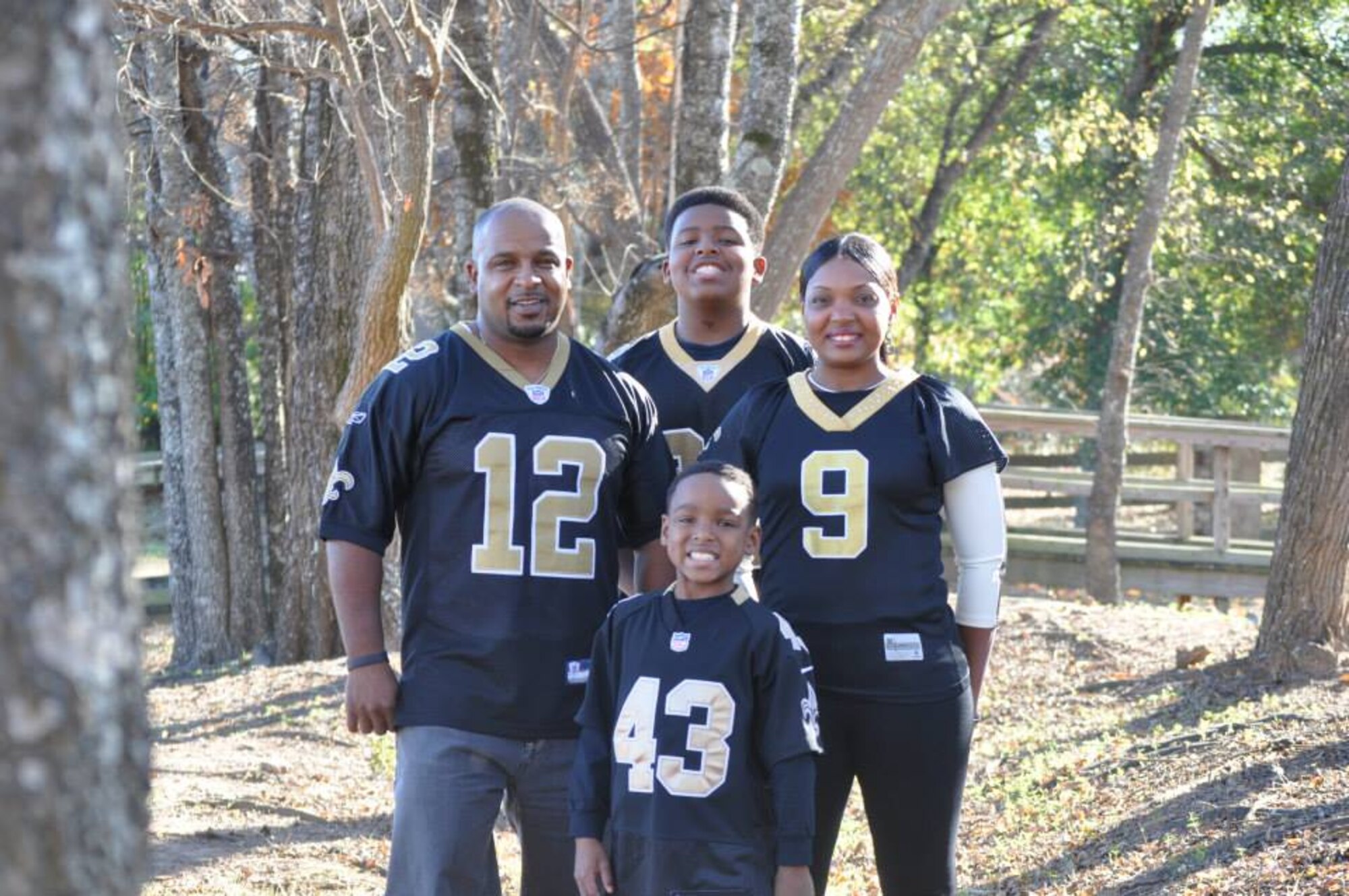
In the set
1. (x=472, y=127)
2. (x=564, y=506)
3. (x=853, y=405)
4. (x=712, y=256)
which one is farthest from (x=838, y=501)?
(x=472, y=127)

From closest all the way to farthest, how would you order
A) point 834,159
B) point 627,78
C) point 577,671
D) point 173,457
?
point 577,671 → point 834,159 → point 173,457 → point 627,78

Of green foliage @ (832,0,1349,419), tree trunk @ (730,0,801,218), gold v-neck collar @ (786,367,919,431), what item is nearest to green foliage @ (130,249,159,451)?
tree trunk @ (730,0,801,218)

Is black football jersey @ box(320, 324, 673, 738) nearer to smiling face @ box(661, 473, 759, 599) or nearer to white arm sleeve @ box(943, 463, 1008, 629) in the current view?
smiling face @ box(661, 473, 759, 599)

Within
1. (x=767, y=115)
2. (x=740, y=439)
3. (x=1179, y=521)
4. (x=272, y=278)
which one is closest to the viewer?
(x=740, y=439)

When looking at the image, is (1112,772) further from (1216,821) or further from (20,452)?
(20,452)

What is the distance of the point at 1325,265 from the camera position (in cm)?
901

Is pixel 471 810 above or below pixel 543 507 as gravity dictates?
below

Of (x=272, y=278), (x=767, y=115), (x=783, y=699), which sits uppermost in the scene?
(x=767, y=115)

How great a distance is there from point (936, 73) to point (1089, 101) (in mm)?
1879

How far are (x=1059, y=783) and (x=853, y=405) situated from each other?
429 centimetres

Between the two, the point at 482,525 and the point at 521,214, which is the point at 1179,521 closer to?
the point at 521,214

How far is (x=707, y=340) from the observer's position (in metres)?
5.24

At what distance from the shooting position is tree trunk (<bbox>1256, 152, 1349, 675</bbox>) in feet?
29.3

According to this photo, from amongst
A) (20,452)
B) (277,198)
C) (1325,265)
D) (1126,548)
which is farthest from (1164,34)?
(20,452)
